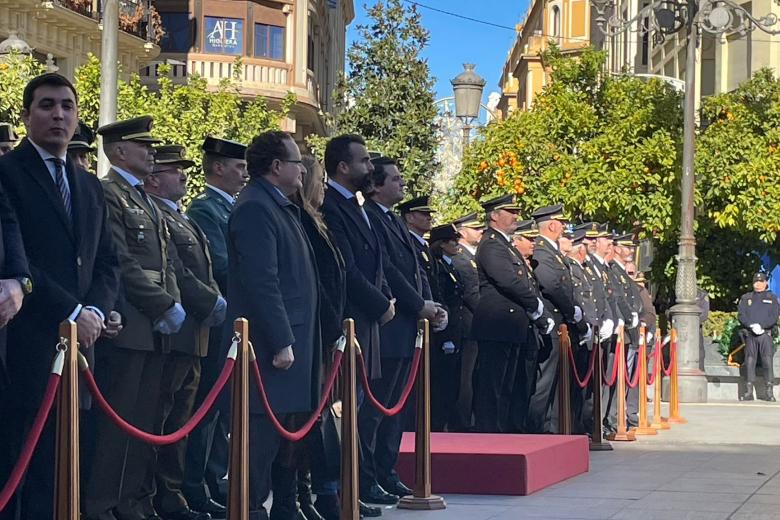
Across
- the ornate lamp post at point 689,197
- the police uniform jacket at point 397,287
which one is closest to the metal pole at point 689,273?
the ornate lamp post at point 689,197

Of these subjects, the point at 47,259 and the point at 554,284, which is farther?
the point at 554,284

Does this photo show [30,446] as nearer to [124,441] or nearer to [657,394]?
[124,441]

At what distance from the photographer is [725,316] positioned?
27.0m

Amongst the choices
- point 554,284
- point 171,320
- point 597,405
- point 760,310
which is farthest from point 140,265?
point 760,310

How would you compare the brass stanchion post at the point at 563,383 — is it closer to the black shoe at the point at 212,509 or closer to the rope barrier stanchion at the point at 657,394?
the rope barrier stanchion at the point at 657,394

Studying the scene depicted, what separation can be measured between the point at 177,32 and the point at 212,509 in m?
42.4

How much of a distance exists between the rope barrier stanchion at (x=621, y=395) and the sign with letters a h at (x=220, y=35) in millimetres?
35465

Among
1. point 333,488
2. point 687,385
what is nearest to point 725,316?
point 687,385

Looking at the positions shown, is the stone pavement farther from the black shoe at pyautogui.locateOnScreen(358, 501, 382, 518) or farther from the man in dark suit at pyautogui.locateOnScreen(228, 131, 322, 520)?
the man in dark suit at pyautogui.locateOnScreen(228, 131, 322, 520)

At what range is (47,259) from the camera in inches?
283

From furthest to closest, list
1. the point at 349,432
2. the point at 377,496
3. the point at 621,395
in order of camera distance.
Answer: the point at 621,395 → the point at 377,496 → the point at 349,432

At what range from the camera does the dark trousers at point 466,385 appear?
14523mm

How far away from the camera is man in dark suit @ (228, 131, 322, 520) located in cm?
838

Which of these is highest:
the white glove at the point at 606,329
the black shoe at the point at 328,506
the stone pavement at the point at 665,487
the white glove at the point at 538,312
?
the white glove at the point at 538,312
